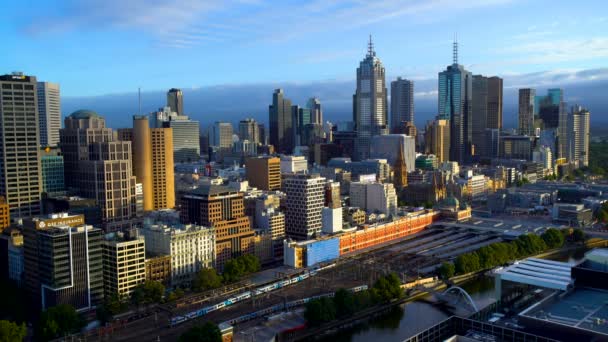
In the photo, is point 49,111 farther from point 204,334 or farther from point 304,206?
point 204,334

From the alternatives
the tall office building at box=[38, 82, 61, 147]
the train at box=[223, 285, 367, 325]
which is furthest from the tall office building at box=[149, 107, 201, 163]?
the train at box=[223, 285, 367, 325]

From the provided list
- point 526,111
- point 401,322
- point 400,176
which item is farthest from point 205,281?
point 526,111

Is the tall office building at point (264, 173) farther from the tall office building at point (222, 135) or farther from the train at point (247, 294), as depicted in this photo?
the tall office building at point (222, 135)

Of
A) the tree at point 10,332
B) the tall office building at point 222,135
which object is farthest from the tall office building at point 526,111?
the tree at point 10,332

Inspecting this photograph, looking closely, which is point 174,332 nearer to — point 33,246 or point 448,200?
point 33,246

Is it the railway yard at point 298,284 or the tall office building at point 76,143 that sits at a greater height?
the tall office building at point 76,143

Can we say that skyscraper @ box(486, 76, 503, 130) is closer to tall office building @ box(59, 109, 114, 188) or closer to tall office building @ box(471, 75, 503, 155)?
tall office building @ box(471, 75, 503, 155)
